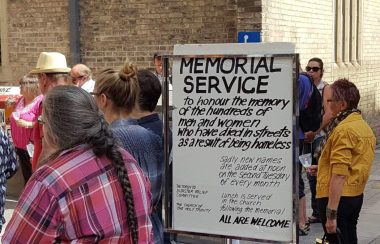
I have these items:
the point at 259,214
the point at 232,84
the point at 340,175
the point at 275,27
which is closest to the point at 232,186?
the point at 259,214

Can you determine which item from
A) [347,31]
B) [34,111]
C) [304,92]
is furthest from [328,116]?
[347,31]

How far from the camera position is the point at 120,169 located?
250cm

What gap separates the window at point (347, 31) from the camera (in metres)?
14.7

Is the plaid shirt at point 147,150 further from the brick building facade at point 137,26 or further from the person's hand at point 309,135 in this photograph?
the brick building facade at point 137,26

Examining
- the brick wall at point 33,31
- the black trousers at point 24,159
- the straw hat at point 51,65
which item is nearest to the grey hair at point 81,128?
the straw hat at point 51,65

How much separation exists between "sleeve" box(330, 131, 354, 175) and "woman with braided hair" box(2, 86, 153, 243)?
91.7 inches

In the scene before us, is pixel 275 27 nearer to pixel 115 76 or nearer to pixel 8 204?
pixel 8 204

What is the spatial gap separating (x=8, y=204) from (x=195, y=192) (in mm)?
5262

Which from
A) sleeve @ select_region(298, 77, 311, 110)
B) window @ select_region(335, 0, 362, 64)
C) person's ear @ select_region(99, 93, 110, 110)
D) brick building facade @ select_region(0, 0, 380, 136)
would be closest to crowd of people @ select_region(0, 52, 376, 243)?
person's ear @ select_region(99, 93, 110, 110)

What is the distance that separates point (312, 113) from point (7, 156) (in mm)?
3770

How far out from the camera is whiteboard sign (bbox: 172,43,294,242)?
389cm

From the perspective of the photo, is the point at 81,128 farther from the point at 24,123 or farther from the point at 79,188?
the point at 24,123

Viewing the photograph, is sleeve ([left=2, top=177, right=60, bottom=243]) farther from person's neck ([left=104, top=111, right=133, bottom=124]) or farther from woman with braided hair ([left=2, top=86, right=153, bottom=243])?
person's neck ([left=104, top=111, right=133, bottom=124])

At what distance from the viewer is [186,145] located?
162 inches
